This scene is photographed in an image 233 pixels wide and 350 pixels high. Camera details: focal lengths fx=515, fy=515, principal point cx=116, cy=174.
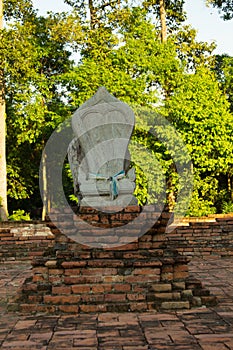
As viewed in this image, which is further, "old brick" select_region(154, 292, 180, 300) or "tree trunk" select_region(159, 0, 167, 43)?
"tree trunk" select_region(159, 0, 167, 43)

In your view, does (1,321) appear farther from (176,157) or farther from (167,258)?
(176,157)

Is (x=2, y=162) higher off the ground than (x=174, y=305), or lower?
higher

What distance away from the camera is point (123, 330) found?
3.89 meters

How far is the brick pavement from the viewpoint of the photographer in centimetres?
353

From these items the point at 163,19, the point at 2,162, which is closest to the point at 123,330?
the point at 2,162

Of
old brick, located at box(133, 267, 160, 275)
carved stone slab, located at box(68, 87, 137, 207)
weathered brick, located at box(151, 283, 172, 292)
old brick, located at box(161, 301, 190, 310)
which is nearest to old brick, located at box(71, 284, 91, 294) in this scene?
old brick, located at box(133, 267, 160, 275)

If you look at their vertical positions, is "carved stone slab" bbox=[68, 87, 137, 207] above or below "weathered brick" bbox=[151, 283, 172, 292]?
above

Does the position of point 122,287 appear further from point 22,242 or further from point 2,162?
point 2,162

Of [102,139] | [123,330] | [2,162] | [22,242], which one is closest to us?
[123,330]

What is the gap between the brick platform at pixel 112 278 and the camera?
15.3 ft

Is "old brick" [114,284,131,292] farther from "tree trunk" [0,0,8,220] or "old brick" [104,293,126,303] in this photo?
"tree trunk" [0,0,8,220]

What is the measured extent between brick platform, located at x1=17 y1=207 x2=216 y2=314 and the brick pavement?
0.17 metres

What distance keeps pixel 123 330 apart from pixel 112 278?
971mm

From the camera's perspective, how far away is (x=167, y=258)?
4.95m
